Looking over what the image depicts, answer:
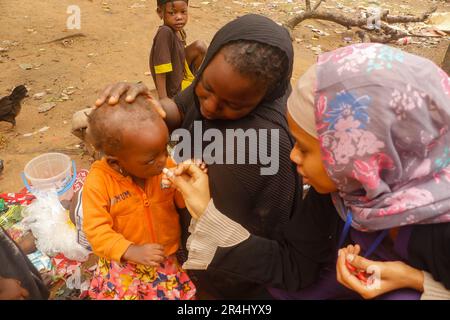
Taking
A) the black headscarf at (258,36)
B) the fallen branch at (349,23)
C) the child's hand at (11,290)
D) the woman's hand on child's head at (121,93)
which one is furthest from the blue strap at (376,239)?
the fallen branch at (349,23)

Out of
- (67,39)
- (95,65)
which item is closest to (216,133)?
(95,65)

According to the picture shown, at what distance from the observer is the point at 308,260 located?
1.72 meters

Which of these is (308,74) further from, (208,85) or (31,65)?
(31,65)

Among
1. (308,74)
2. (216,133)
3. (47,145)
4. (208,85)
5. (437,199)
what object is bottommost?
(47,145)

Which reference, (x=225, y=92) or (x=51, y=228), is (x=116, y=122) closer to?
(x=225, y=92)

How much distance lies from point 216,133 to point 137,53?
4.81 metres

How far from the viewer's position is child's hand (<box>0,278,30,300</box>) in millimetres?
1658

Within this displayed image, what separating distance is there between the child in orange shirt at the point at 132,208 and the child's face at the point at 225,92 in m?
0.24

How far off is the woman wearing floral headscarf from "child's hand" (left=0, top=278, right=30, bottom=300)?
133 centimetres

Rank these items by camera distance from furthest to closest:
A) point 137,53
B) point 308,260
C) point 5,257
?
1. point 137,53
2. point 5,257
3. point 308,260

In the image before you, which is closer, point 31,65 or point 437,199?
point 437,199

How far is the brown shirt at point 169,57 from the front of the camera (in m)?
3.83

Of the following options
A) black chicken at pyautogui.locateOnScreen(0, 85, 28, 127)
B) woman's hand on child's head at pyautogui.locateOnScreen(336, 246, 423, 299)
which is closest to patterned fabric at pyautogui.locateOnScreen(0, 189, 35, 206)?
black chicken at pyautogui.locateOnScreen(0, 85, 28, 127)

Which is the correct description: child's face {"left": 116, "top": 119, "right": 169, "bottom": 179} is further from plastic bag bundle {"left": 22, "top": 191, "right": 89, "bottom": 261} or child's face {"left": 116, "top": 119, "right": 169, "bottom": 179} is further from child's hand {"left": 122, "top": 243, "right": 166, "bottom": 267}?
plastic bag bundle {"left": 22, "top": 191, "right": 89, "bottom": 261}
